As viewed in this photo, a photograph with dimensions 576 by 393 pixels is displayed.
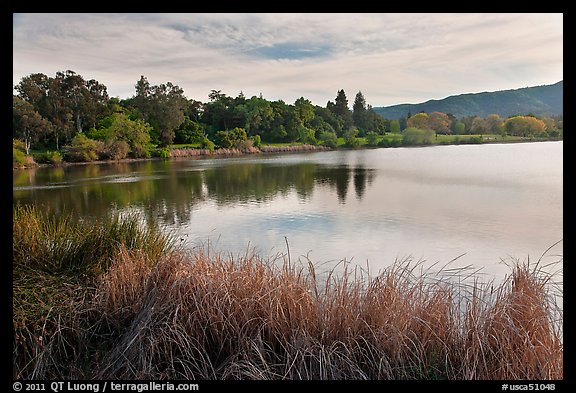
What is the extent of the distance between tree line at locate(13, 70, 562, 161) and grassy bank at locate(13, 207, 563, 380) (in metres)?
33.3

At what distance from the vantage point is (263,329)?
333 cm

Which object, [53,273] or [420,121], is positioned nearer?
[53,273]

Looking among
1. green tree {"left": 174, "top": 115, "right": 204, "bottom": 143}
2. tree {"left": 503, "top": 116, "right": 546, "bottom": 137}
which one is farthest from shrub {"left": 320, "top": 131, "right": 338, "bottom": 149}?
tree {"left": 503, "top": 116, "right": 546, "bottom": 137}

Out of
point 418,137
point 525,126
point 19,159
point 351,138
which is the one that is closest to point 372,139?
point 351,138

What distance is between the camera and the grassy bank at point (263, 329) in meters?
3.07

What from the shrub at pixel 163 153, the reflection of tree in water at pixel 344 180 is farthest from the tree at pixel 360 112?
the reflection of tree in water at pixel 344 180

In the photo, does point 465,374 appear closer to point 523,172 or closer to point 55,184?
point 523,172

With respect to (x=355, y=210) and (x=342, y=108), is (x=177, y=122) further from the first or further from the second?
(x=355, y=210)

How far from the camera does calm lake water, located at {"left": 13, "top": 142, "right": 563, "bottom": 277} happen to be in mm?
8148

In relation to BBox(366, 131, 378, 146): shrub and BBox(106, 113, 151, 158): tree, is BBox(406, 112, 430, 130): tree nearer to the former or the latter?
BBox(366, 131, 378, 146): shrub

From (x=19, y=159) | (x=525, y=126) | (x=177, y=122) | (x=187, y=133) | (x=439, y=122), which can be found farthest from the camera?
(x=439, y=122)

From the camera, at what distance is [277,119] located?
6097 centimetres

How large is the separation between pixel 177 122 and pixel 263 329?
157 ft

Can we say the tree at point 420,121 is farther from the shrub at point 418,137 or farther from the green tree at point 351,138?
the green tree at point 351,138
